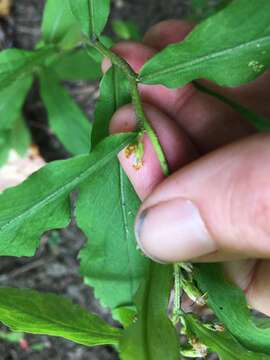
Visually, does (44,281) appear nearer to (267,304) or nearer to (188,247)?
(267,304)

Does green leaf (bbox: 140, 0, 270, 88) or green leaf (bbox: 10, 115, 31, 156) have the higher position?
green leaf (bbox: 140, 0, 270, 88)

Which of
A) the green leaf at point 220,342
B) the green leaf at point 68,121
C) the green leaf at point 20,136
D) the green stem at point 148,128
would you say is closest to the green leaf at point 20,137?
the green leaf at point 20,136

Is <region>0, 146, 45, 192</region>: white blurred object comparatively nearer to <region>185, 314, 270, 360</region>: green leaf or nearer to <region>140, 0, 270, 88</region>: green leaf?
<region>140, 0, 270, 88</region>: green leaf

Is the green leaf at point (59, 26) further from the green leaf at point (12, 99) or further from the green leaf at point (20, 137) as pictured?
the green leaf at point (20, 137)

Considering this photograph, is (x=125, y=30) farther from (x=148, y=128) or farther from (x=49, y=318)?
(x=49, y=318)

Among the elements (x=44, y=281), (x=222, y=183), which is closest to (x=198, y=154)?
(x=222, y=183)

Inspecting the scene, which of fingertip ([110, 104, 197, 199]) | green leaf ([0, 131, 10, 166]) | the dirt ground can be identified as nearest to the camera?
fingertip ([110, 104, 197, 199])

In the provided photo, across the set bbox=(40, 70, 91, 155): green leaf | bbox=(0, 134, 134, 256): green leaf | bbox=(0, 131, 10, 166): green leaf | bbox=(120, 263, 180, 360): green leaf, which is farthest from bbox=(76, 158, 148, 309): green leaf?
bbox=(0, 131, 10, 166): green leaf

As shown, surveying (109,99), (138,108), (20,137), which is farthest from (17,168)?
(138,108)
